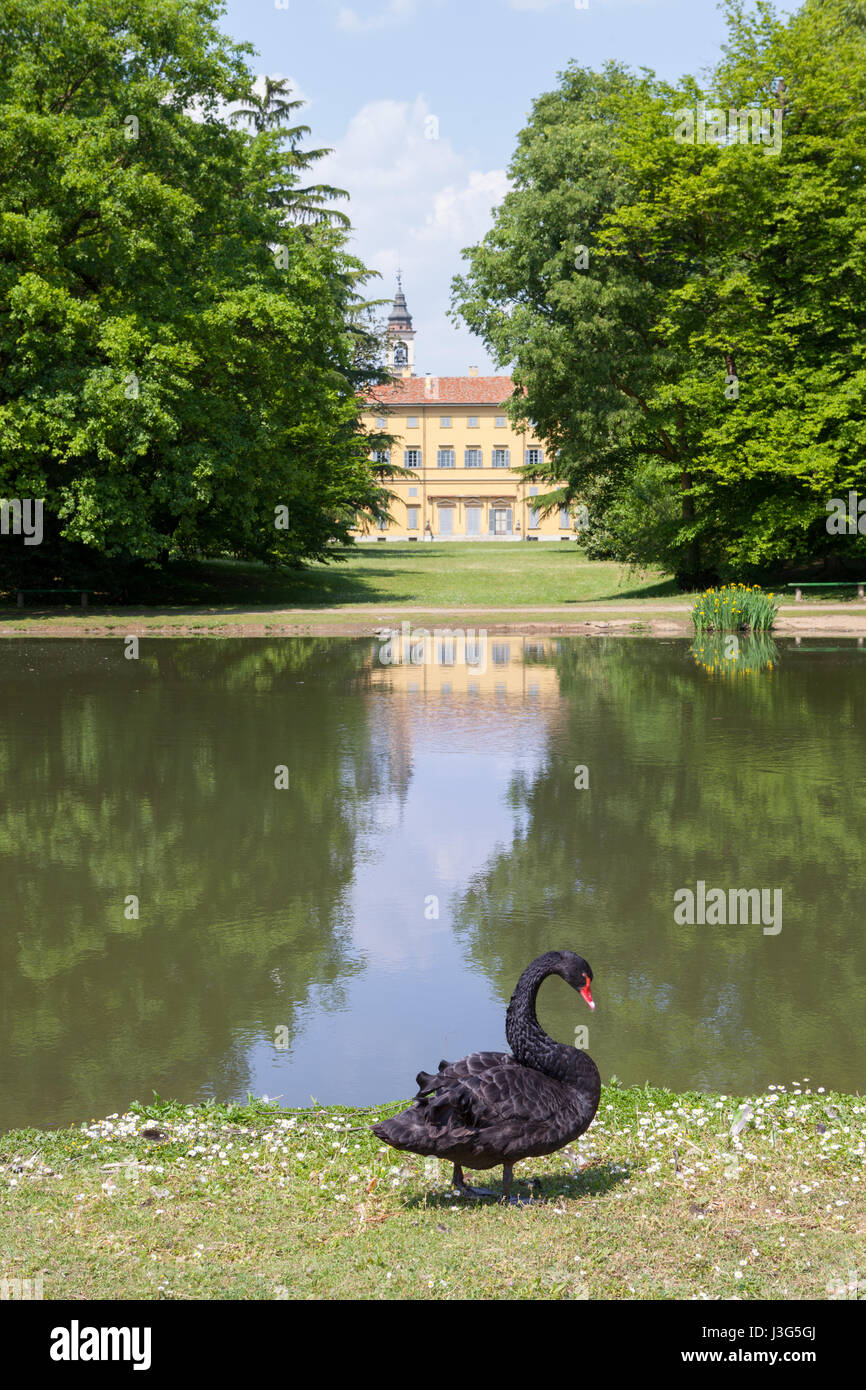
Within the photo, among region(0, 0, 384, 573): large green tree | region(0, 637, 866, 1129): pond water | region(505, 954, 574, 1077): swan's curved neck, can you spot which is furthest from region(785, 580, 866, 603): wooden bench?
region(505, 954, 574, 1077): swan's curved neck

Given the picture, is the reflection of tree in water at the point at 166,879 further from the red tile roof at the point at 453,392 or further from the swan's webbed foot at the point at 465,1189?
the red tile roof at the point at 453,392

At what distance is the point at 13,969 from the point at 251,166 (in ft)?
124

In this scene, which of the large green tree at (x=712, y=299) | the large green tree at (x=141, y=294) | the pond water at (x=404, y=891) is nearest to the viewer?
the pond water at (x=404, y=891)

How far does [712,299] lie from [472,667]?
2121 centimetres

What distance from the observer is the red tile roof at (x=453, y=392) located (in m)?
109

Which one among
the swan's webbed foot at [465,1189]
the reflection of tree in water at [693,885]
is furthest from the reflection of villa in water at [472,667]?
the swan's webbed foot at [465,1189]

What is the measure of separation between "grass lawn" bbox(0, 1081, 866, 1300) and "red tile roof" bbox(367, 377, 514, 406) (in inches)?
4177

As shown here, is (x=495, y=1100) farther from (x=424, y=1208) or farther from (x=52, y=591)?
(x=52, y=591)

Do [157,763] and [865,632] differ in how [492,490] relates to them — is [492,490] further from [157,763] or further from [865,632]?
[157,763]

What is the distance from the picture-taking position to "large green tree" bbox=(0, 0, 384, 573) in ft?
110

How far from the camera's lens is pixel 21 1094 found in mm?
6262

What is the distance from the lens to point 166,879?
10117mm

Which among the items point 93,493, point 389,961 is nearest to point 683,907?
point 389,961

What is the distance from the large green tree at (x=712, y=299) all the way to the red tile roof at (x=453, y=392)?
66.3m
